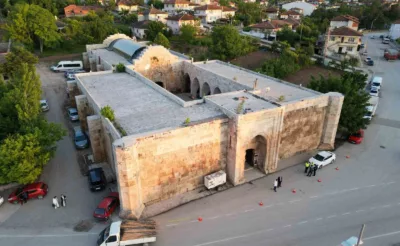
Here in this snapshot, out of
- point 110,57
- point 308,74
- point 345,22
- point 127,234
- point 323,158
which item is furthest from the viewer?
point 345,22

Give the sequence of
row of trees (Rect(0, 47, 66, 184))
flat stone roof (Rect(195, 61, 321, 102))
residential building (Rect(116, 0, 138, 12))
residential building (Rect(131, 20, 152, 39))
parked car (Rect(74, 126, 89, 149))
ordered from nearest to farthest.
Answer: row of trees (Rect(0, 47, 66, 184)) < flat stone roof (Rect(195, 61, 321, 102)) < parked car (Rect(74, 126, 89, 149)) < residential building (Rect(131, 20, 152, 39)) < residential building (Rect(116, 0, 138, 12))

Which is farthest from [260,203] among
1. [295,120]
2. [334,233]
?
Result: [295,120]

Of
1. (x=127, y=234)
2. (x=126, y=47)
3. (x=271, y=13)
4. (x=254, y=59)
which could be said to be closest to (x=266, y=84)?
(x=127, y=234)

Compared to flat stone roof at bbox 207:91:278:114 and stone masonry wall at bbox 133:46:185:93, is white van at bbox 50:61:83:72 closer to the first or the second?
stone masonry wall at bbox 133:46:185:93

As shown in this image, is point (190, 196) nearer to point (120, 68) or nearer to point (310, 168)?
point (310, 168)

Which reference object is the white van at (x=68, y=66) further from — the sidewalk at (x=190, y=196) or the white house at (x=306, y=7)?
the white house at (x=306, y=7)

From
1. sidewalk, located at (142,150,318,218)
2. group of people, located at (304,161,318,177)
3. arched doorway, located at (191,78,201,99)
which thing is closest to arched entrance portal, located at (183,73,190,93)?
arched doorway, located at (191,78,201,99)
